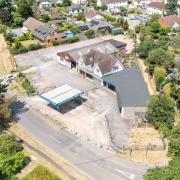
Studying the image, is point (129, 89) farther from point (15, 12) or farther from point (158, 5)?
point (158, 5)

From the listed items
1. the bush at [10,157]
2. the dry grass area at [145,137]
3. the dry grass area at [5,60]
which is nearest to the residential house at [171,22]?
the dry grass area at [5,60]

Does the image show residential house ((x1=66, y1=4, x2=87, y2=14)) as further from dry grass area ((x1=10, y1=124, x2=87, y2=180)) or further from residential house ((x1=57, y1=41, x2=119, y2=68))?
dry grass area ((x1=10, y1=124, x2=87, y2=180))

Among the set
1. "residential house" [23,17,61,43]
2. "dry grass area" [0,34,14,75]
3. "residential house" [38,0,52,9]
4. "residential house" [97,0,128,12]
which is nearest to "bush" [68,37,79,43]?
"residential house" [23,17,61,43]

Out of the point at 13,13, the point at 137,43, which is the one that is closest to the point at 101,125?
the point at 137,43

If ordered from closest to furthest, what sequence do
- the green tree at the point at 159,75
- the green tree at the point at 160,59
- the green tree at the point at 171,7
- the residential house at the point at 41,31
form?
the green tree at the point at 159,75 < the green tree at the point at 160,59 < the residential house at the point at 41,31 < the green tree at the point at 171,7

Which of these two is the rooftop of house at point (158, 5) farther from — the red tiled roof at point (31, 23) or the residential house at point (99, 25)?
the red tiled roof at point (31, 23)

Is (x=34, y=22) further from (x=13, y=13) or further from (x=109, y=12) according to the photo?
(x=109, y=12)

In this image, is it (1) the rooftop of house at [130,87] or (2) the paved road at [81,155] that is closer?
(2) the paved road at [81,155]
